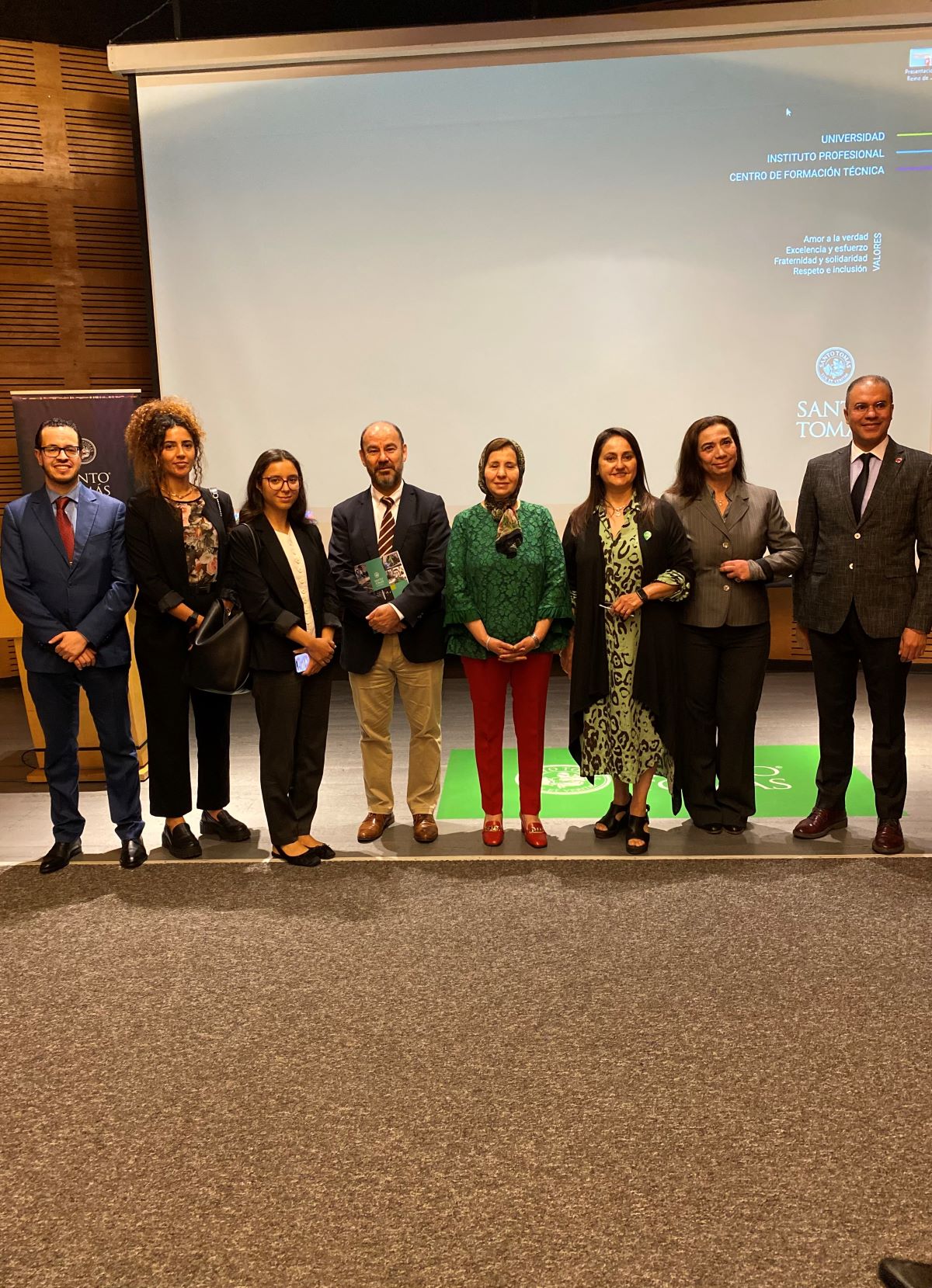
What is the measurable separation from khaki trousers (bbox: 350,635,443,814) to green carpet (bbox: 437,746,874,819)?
32 cm

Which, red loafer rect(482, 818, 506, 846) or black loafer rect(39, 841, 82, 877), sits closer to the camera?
black loafer rect(39, 841, 82, 877)

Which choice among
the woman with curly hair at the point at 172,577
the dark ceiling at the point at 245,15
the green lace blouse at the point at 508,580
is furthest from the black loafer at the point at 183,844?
the dark ceiling at the point at 245,15

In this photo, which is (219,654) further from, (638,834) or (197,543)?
(638,834)

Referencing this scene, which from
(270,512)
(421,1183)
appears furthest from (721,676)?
(421,1183)

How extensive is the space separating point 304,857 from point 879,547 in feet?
7.73

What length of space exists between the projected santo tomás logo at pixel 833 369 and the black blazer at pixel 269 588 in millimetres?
3557

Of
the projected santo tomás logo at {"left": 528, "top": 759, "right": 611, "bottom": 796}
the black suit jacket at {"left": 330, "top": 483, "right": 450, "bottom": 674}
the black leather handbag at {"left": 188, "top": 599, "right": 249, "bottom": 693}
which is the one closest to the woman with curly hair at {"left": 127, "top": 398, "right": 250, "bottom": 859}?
the black leather handbag at {"left": 188, "top": 599, "right": 249, "bottom": 693}

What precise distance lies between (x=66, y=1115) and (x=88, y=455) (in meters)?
3.23

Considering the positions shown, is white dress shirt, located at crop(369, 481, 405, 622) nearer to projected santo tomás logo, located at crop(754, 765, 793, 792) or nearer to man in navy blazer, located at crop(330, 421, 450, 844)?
man in navy blazer, located at crop(330, 421, 450, 844)

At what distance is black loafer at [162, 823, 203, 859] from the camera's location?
12.1 ft

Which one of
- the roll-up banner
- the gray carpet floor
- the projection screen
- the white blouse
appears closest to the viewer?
the gray carpet floor

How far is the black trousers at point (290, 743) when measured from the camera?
3547 mm

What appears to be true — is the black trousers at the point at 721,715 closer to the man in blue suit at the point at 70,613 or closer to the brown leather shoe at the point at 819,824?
the brown leather shoe at the point at 819,824

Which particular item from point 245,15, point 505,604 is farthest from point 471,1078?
point 245,15
